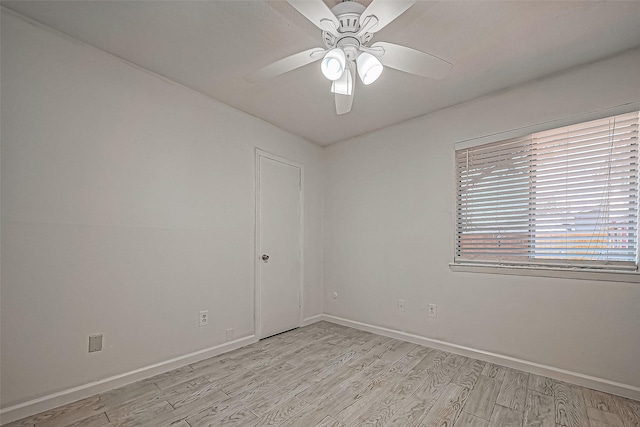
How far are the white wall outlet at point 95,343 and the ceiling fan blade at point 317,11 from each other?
2462 mm

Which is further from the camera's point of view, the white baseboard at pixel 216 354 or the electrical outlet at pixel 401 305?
the electrical outlet at pixel 401 305

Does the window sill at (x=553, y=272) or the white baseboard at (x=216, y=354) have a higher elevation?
the window sill at (x=553, y=272)

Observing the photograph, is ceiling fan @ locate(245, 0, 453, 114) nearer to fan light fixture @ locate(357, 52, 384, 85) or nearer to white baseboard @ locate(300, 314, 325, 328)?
fan light fixture @ locate(357, 52, 384, 85)

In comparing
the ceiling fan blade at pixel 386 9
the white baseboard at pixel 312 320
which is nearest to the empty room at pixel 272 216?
the ceiling fan blade at pixel 386 9

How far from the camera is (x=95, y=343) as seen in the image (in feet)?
6.77

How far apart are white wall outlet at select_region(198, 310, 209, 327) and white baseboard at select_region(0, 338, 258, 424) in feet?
0.79

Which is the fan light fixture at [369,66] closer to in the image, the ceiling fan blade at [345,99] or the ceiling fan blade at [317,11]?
the ceiling fan blade at [345,99]

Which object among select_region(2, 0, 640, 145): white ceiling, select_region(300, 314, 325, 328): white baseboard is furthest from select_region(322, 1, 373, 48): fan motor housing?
select_region(300, 314, 325, 328): white baseboard

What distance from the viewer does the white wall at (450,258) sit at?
216 cm

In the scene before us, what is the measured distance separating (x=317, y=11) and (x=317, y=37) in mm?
669

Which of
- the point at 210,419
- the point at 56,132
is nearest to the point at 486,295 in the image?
the point at 210,419

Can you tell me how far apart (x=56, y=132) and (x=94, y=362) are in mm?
1618

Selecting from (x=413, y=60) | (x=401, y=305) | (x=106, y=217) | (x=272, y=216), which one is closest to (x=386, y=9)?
(x=413, y=60)

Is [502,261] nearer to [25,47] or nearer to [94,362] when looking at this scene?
[94,362]
